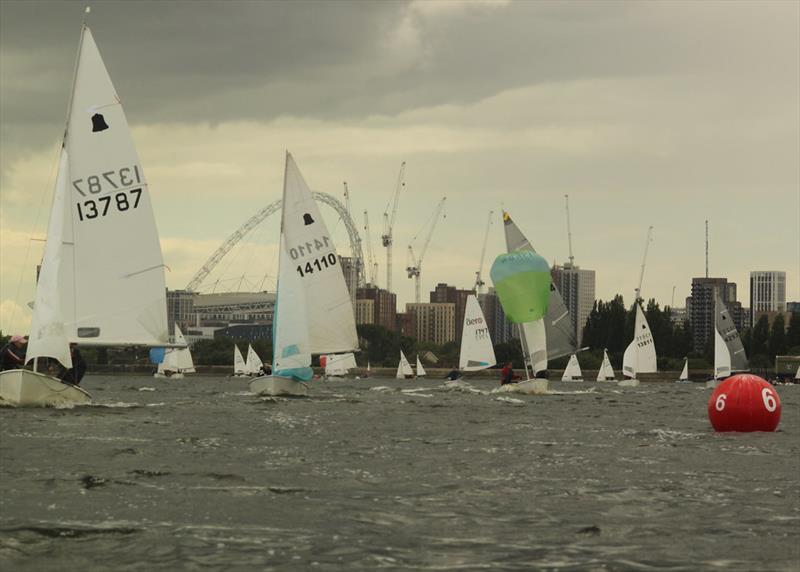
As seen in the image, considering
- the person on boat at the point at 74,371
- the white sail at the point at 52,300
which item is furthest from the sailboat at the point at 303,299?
the white sail at the point at 52,300

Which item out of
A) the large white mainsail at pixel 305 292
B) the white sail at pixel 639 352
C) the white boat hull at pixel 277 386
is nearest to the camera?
the large white mainsail at pixel 305 292

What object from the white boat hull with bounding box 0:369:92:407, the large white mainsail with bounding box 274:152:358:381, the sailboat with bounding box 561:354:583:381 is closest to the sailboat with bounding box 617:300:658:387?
the sailboat with bounding box 561:354:583:381

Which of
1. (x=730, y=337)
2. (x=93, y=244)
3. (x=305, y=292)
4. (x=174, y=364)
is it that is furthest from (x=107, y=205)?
(x=174, y=364)

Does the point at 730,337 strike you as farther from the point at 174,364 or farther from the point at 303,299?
the point at 303,299

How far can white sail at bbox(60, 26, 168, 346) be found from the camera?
35000 millimetres

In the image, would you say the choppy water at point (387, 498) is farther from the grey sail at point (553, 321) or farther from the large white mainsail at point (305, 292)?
the grey sail at point (553, 321)

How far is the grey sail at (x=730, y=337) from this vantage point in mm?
95375

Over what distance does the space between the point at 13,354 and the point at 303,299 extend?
15.3m

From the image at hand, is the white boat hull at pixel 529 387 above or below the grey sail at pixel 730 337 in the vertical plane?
below

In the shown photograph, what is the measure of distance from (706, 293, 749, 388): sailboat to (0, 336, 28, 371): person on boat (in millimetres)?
65105

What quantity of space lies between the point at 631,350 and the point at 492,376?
192 feet

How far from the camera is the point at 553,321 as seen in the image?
67688 mm

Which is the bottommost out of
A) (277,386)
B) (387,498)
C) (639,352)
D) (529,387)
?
(387,498)

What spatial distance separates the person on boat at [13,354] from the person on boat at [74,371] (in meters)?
1.37
